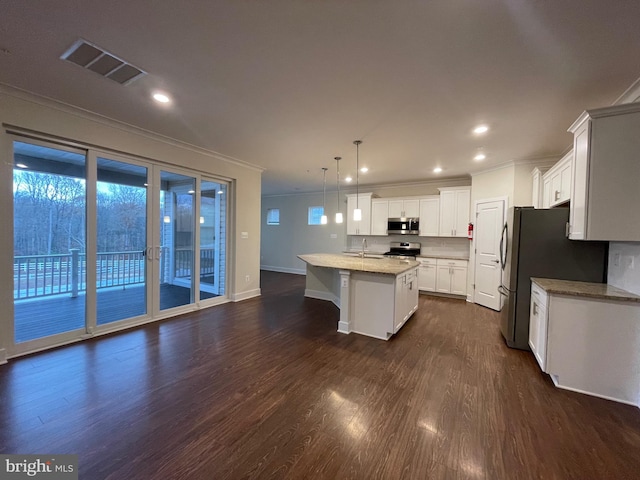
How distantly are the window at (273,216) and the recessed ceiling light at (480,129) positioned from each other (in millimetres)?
6882

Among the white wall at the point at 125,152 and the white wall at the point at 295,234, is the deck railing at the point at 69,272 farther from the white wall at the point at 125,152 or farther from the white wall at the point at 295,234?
the white wall at the point at 295,234

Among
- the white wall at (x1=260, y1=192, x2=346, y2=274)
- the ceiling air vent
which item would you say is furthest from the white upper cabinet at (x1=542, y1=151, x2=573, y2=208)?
the white wall at (x1=260, y1=192, x2=346, y2=274)

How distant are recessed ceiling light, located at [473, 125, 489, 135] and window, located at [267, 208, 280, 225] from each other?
6.88 m

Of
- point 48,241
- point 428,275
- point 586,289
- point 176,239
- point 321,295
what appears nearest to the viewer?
point 586,289

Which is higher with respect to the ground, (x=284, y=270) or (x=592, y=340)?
(x=592, y=340)

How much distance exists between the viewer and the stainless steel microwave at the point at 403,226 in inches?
248

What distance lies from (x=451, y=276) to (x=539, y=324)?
3032 mm

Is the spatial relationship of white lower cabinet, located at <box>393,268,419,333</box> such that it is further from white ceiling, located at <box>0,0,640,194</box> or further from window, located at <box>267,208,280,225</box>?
window, located at <box>267,208,280,225</box>

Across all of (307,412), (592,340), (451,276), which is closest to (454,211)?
(451,276)

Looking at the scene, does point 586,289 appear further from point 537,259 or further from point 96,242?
point 96,242

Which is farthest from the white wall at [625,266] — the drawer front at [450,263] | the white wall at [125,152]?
the white wall at [125,152]

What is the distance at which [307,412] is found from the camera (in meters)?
2.02

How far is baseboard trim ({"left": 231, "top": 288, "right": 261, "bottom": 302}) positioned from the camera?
17.1 ft

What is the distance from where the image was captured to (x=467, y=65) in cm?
207
